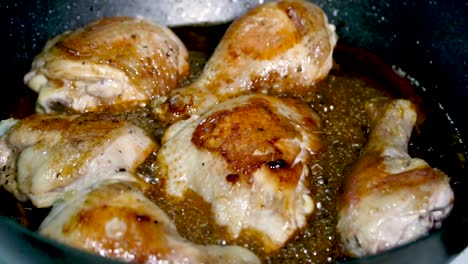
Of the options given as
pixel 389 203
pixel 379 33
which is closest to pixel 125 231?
pixel 389 203

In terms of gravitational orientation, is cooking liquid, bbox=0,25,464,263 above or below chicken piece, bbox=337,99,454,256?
below

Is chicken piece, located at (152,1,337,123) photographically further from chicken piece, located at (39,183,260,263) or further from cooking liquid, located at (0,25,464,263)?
chicken piece, located at (39,183,260,263)

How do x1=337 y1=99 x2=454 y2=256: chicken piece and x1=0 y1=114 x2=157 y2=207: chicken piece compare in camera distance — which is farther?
x1=0 y1=114 x2=157 y2=207: chicken piece

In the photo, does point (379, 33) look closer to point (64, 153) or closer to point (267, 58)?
point (267, 58)

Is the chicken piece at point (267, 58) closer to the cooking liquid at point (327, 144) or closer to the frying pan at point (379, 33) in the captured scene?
the cooking liquid at point (327, 144)

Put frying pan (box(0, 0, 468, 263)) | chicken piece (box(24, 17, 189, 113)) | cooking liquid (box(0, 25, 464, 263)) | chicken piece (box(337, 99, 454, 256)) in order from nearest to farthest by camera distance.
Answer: chicken piece (box(337, 99, 454, 256)) < cooking liquid (box(0, 25, 464, 263)) < chicken piece (box(24, 17, 189, 113)) < frying pan (box(0, 0, 468, 263))

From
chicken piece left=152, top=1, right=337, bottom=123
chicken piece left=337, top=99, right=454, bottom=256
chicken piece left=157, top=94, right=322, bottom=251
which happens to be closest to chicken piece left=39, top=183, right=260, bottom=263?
chicken piece left=157, top=94, right=322, bottom=251

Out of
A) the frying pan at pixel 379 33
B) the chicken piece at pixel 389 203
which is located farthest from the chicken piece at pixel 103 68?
the chicken piece at pixel 389 203
